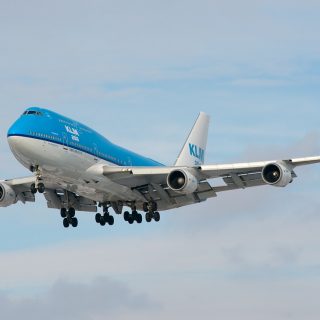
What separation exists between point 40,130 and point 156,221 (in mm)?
11522

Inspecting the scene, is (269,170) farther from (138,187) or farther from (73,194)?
(73,194)

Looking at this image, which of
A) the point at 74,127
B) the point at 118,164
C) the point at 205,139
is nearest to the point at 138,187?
the point at 118,164

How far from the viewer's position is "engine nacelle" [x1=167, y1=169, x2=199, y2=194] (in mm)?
65938

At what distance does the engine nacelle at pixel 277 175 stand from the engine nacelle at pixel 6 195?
17.3 metres

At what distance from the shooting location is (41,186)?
63688mm

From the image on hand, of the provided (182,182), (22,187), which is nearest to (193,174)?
(182,182)

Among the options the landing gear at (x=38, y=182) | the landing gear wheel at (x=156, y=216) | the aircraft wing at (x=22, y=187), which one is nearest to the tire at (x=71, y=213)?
the aircraft wing at (x=22, y=187)

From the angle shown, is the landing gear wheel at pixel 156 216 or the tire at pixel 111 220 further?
the tire at pixel 111 220

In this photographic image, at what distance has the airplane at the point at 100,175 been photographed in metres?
63.3

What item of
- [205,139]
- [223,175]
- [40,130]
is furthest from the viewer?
[205,139]

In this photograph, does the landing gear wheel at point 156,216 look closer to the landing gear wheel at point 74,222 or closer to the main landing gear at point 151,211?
the main landing gear at point 151,211

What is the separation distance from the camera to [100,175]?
6594cm

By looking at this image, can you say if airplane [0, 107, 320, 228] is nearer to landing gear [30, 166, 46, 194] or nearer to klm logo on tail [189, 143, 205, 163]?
landing gear [30, 166, 46, 194]

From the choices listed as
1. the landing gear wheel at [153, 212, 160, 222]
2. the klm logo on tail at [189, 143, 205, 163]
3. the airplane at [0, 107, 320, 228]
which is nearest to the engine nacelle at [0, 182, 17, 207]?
the airplane at [0, 107, 320, 228]
